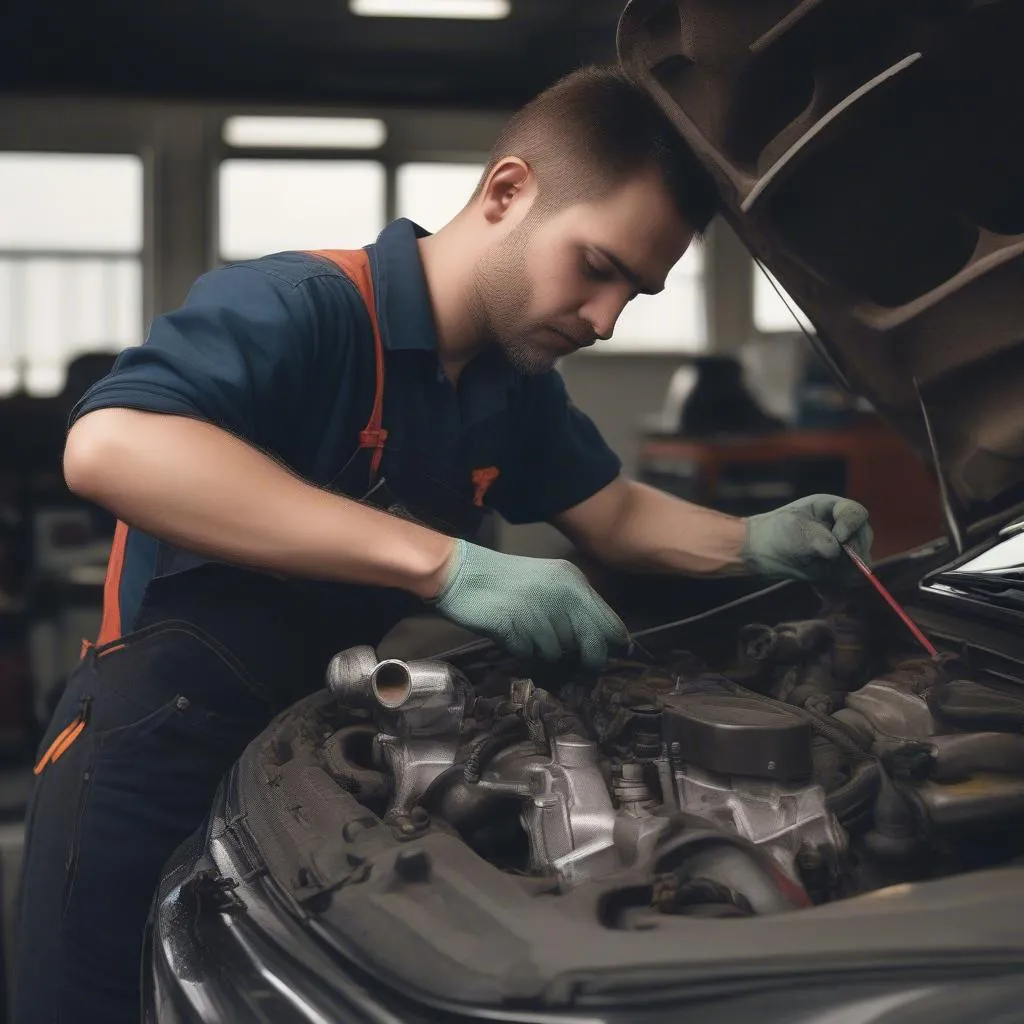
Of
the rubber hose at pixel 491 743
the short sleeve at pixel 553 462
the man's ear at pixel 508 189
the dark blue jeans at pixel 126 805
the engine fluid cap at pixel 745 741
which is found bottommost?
the dark blue jeans at pixel 126 805

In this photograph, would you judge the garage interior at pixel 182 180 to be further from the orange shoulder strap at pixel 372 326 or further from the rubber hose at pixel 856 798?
the rubber hose at pixel 856 798

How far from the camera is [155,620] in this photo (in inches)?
44.4

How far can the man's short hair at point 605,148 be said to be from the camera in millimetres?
1098

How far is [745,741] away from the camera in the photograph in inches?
30.0

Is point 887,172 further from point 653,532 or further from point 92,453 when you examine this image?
point 92,453

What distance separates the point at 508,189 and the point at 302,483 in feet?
1.31

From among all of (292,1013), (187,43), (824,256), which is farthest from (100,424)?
(187,43)

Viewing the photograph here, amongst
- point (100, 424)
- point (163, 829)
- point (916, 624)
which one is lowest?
point (163, 829)

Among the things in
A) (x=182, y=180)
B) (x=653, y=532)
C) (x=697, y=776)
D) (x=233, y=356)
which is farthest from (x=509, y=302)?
(x=182, y=180)

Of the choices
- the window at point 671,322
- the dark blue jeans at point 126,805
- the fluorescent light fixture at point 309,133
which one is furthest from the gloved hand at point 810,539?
the window at point 671,322

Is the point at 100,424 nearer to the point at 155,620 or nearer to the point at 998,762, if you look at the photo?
the point at 155,620

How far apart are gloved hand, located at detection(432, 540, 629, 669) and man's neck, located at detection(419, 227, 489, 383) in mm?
321

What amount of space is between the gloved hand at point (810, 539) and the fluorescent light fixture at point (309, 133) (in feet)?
5.27

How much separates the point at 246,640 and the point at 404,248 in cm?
46
